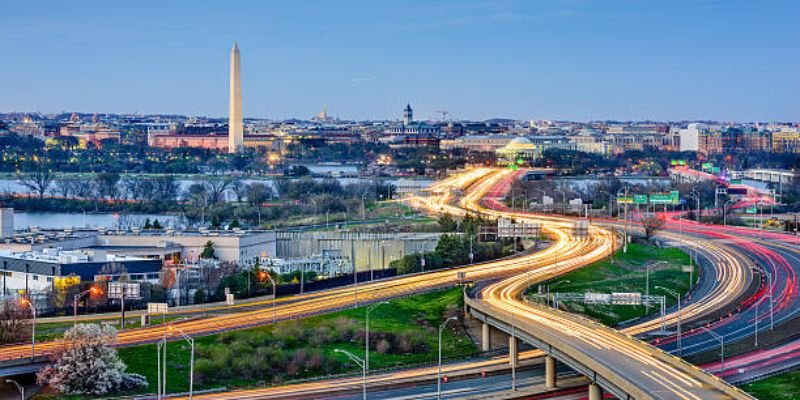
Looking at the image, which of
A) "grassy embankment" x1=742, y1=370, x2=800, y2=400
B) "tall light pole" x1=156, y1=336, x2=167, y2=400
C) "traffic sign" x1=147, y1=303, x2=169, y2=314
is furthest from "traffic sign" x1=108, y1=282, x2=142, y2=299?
"grassy embankment" x1=742, y1=370, x2=800, y2=400

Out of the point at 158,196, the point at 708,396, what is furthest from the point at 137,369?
the point at 158,196

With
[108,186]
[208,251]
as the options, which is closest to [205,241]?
[208,251]

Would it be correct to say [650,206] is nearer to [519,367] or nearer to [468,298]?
[468,298]

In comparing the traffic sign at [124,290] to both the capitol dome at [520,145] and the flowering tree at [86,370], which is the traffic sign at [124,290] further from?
the capitol dome at [520,145]

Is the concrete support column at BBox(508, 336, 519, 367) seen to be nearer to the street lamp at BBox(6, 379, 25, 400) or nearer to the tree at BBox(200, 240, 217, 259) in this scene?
the street lamp at BBox(6, 379, 25, 400)

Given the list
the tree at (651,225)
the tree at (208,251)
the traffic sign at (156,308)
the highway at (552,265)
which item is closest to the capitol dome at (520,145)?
the highway at (552,265)

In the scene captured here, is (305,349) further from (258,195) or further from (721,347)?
(258,195)
